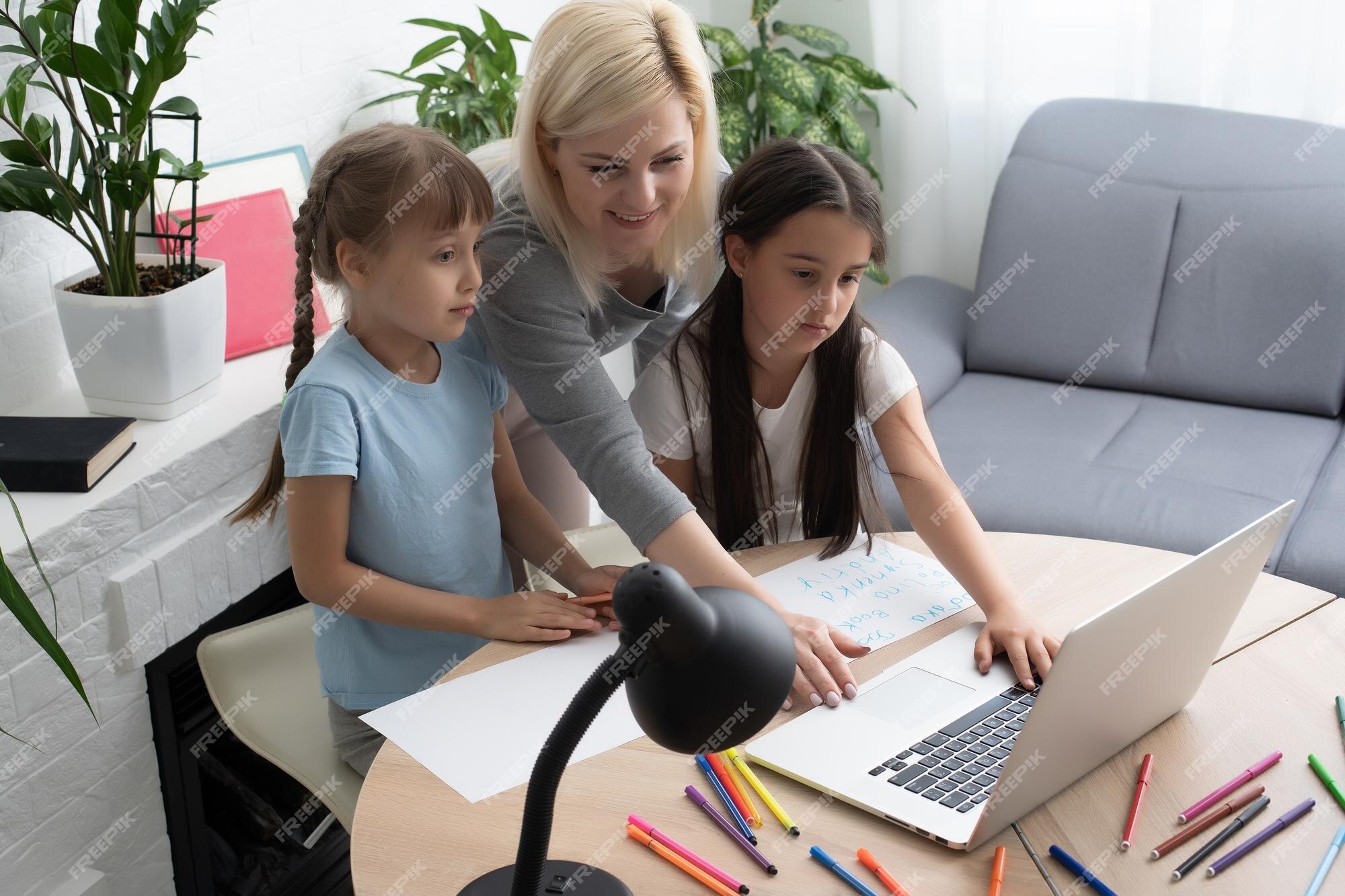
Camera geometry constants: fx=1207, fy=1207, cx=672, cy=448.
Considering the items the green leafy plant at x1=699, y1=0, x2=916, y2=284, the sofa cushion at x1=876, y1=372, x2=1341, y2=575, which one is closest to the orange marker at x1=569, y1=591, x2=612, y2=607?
the sofa cushion at x1=876, y1=372, x2=1341, y2=575

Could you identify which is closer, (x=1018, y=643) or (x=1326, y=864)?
(x=1326, y=864)

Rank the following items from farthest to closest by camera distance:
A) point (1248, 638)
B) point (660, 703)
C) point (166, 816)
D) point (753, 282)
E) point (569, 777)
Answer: point (166, 816) → point (753, 282) → point (1248, 638) → point (569, 777) → point (660, 703)

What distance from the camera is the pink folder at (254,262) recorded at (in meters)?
1.91

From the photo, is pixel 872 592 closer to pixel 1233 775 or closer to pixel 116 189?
pixel 1233 775

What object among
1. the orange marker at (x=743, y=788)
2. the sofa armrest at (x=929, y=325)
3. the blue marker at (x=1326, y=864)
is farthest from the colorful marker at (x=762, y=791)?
the sofa armrest at (x=929, y=325)

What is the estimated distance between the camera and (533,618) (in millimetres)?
1238

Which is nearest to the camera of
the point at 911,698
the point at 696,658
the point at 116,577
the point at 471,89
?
Answer: the point at 696,658

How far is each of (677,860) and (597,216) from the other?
72cm

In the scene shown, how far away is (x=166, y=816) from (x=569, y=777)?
1.07m

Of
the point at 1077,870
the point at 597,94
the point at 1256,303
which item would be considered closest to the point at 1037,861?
the point at 1077,870

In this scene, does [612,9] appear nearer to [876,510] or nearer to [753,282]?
[753,282]

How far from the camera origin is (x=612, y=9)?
1.31 metres

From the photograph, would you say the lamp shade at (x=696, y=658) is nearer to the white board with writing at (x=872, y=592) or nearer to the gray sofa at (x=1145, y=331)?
the white board with writing at (x=872, y=592)

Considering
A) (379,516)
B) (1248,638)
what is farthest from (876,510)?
(379,516)
